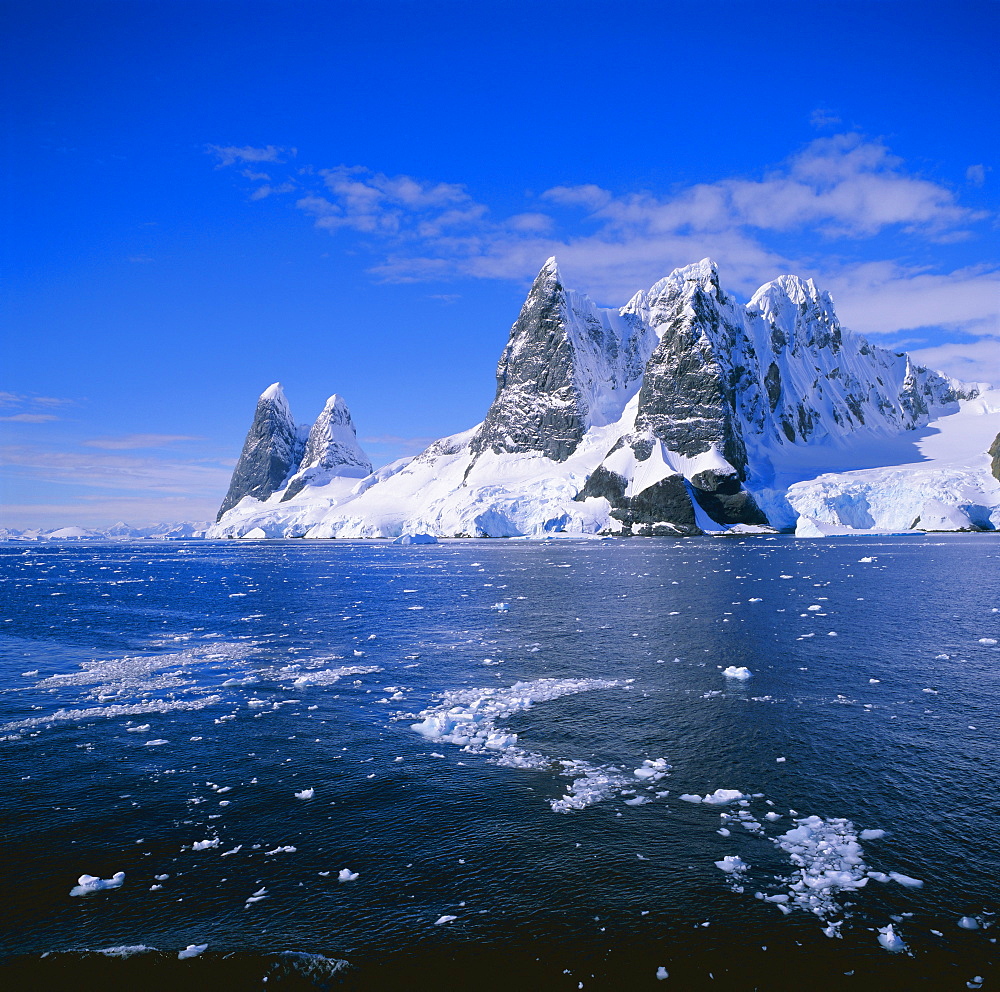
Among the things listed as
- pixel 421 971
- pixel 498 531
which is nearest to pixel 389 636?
pixel 421 971

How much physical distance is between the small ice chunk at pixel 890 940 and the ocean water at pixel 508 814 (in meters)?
0.05

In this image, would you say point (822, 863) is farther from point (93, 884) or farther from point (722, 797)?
point (93, 884)

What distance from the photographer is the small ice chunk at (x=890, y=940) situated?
825cm

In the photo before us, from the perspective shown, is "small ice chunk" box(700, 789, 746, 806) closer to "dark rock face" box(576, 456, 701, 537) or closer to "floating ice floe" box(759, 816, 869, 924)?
"floating ice floe" box(759, 816, 869, 924)

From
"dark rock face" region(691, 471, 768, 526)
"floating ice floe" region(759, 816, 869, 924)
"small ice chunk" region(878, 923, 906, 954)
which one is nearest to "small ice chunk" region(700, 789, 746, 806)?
"floating ice floe" region(759, 816, 869, 924)

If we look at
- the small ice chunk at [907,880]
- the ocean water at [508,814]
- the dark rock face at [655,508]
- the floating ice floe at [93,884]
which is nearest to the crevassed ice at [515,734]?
the ocean water at [508,814]

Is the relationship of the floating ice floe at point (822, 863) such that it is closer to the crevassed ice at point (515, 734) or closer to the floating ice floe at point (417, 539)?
the crevassed ice at point (515, 734)

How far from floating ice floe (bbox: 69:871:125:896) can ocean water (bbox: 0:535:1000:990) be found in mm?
111

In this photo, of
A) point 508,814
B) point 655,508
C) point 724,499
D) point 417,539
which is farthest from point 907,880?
point 417,539

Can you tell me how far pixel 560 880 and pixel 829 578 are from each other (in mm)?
47710

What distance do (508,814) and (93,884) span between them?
6.83 meters

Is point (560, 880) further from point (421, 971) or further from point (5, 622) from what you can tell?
point (5, 622)

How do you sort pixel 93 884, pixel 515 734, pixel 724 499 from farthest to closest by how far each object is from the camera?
1. pixel 724 499
2. pixel 515 734
3. pixel 93 884

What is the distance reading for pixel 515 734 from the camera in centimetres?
1602
